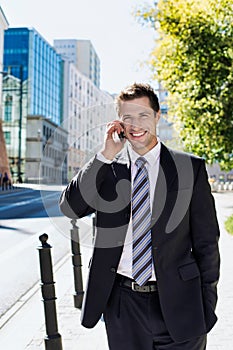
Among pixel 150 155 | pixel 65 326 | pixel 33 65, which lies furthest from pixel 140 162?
pixel 33 65

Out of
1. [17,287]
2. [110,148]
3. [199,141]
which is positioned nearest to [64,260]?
[17,287]

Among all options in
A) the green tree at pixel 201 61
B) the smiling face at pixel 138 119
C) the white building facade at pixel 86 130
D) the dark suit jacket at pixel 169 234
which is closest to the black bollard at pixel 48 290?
the white building facade at pixel 86 130

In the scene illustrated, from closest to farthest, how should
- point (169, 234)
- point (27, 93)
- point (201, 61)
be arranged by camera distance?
point (169, 234)
point (201, 61)
point (27, 93)

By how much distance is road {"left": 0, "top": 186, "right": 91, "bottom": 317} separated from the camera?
348cm

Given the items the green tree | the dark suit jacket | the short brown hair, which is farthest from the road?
the green tree

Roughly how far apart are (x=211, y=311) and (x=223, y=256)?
760cm

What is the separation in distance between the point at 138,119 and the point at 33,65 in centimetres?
8290

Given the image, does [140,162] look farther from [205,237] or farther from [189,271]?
[189,271]

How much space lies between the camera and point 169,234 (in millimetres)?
2688

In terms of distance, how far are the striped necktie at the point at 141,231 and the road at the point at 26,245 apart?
472 millimetres

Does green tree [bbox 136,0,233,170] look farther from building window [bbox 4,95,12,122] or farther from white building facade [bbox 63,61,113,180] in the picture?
building window [bbox 4,95,12,122]

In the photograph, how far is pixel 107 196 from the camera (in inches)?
109

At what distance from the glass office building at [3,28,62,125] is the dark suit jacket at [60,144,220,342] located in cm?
7600

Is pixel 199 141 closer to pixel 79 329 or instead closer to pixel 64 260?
pixel 64 260
